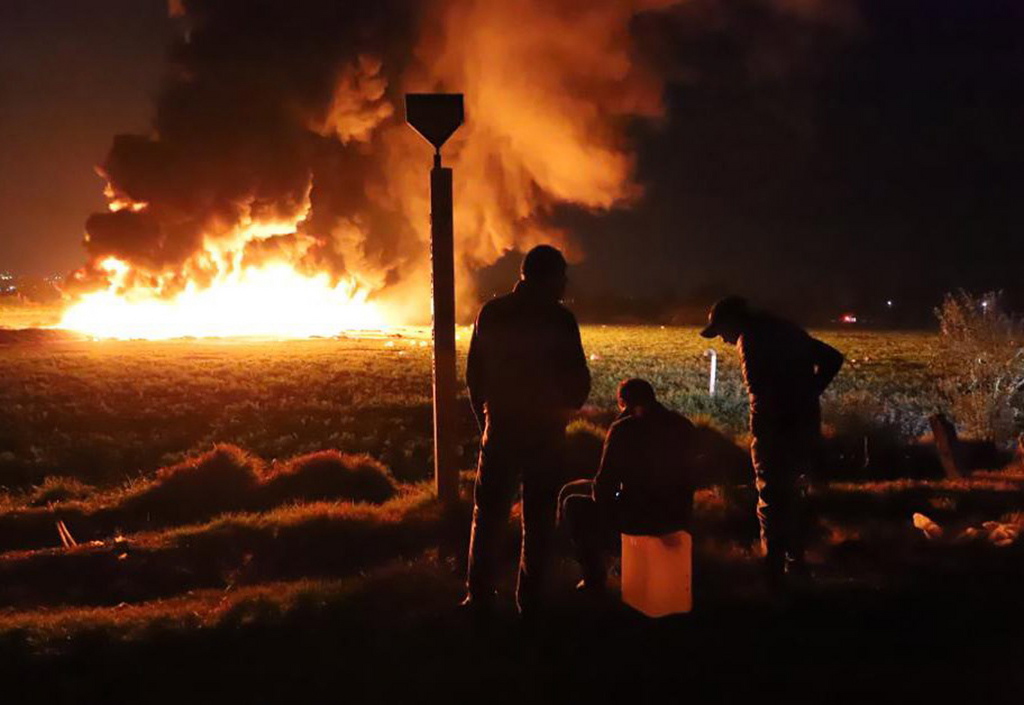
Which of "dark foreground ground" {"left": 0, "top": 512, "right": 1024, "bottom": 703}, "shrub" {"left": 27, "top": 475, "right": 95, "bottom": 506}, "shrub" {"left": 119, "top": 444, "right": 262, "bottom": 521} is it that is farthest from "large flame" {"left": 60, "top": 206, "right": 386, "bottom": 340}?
"dark foreground ground" {"left": 0, "top": 512, "right": 1024, "bottom": 703}

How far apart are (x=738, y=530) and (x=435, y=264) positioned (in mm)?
3570

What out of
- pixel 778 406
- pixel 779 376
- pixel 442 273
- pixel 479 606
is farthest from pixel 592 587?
pixel 442 273

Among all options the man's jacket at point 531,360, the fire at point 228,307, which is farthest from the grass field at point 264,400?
the man's jacket at point 531,360

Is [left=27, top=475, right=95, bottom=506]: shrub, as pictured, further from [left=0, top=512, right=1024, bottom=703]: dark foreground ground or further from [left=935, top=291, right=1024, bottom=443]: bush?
[left=935, top=291, right=1024, bottom=443]: bush

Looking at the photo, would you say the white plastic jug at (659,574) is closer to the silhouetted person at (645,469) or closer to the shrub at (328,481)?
the silhouetted person at (645,469)

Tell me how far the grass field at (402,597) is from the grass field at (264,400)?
1033 mm

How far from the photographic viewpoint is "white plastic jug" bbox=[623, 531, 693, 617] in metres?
4.63

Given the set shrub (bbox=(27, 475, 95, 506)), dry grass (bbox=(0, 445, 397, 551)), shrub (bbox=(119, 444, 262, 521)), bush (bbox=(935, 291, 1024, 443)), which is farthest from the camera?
bush (bbox=(935, 291, 1024, 443))

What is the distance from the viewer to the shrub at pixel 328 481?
29.2 ft

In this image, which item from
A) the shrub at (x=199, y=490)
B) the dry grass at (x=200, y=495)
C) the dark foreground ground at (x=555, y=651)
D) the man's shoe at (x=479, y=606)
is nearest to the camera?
the dark foreground ground at (x=555, y=651)

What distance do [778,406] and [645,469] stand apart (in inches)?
40.9

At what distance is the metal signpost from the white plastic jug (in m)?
2.84

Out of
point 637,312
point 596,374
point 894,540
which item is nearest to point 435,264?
point 894,540

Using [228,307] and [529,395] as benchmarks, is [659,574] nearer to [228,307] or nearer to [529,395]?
[529,395]
